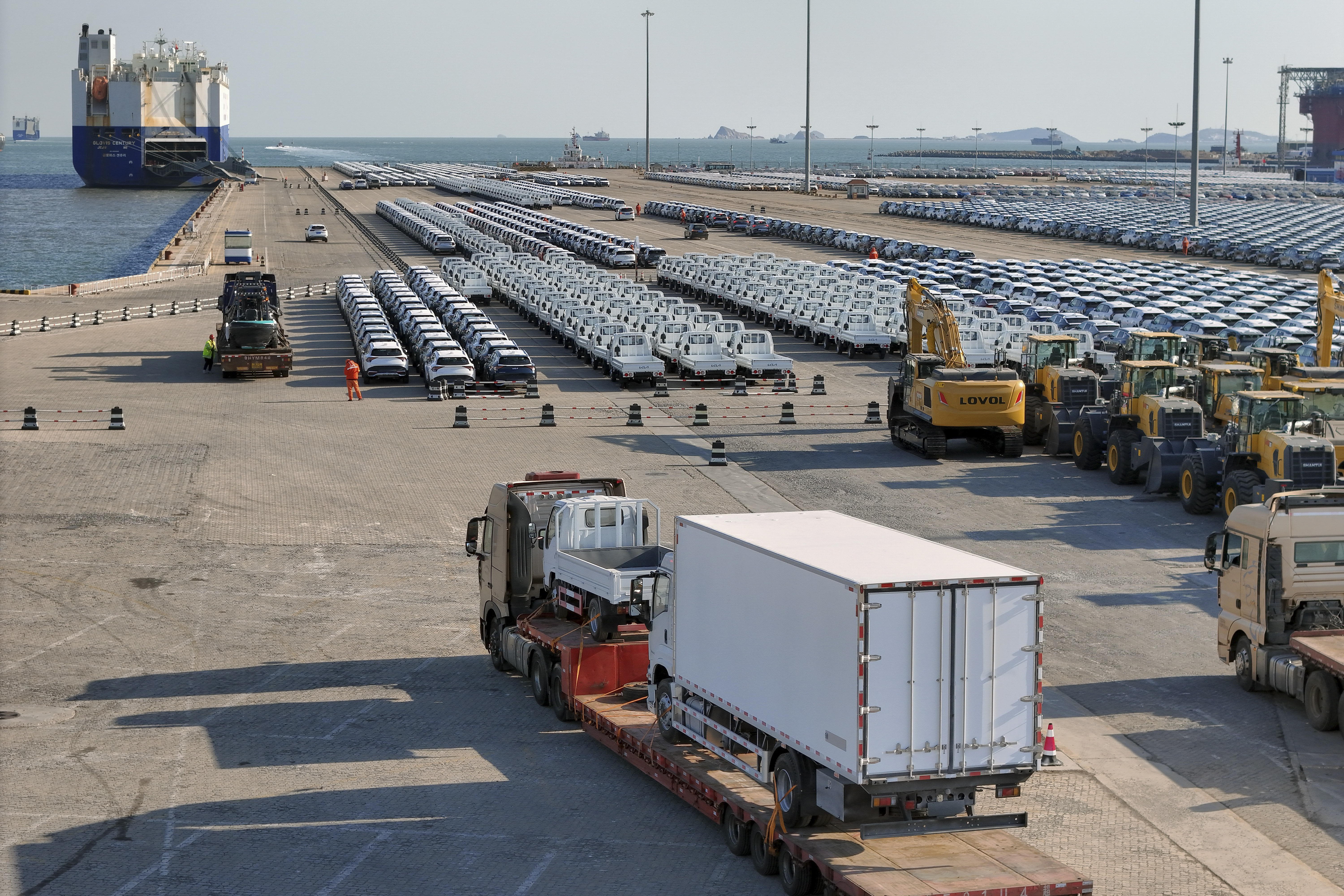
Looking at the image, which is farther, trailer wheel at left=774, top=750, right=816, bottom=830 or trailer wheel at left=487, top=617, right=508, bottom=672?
trailer wheel at left=487, top=617, right=508, bottom=672

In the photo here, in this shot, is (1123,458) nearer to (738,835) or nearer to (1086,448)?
(1086,448)

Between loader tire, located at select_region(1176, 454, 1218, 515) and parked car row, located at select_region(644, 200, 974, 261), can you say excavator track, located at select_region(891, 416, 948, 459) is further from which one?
parked car row, located at select_region(644, 200, 974, 261)

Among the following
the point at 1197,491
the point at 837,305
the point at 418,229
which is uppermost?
the point at 418,229

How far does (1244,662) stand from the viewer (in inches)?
787

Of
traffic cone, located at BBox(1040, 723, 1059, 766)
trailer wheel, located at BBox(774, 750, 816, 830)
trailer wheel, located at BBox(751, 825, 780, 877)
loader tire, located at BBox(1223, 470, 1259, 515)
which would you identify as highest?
loader tire, located at BBox(1223, 470, 1259, 515)

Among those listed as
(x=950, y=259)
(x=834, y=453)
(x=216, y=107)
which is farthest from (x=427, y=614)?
(x=216, y=107)

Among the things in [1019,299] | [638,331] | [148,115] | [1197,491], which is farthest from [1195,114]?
[148,115]

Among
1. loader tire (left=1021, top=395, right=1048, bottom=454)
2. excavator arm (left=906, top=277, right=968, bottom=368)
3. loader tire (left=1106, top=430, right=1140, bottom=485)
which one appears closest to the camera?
loader tire (left=1106, top=430, right=1140, bottom=485)

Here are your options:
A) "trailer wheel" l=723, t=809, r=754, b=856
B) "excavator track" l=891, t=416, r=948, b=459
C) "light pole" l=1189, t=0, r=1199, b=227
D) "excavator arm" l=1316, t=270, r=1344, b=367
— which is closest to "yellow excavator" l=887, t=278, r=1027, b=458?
"excavator track" l=891, t=416, r=948, b=459

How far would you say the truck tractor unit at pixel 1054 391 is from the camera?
36.9 meters

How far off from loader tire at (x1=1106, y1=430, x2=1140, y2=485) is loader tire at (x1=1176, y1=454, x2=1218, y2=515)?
7.89 ft

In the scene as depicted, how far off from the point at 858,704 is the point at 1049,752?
92.9 inches

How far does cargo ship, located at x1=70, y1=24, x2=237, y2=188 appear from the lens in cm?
17438

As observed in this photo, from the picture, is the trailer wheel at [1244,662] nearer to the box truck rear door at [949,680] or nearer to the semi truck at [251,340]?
the box truck rear door at [949,680]
